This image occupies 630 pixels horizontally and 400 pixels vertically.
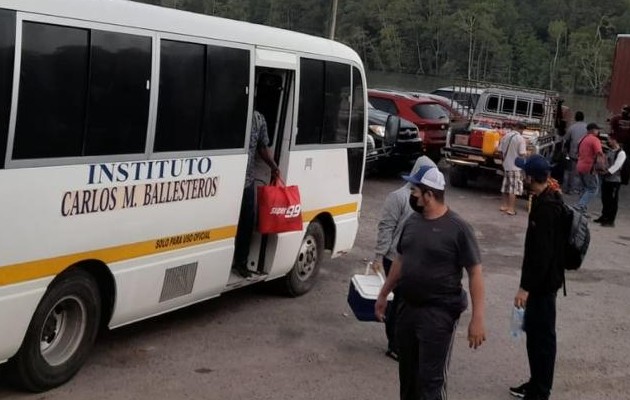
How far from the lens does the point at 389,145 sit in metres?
16.6

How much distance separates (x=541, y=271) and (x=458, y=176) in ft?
40.4

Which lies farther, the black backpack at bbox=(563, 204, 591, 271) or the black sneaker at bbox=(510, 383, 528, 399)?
the black sneaker at bbox=(510, 383, 528, 399)

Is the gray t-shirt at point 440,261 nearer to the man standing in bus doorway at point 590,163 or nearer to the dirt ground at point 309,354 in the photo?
the dirt ground at point 309,354

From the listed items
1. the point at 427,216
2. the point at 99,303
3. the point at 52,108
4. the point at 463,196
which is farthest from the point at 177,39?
the point at 463,196

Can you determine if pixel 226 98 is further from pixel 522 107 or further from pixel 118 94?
pixel 522 107

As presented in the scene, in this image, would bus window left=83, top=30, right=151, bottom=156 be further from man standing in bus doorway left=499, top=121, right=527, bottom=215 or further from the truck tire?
the truck tire

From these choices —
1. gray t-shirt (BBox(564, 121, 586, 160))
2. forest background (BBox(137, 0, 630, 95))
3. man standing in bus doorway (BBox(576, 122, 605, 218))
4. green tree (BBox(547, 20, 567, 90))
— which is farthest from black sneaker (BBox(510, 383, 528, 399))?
green tree (BBox(547, 20, 567, 90))

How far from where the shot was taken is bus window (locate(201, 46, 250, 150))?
6207 mm

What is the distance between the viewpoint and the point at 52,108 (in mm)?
4809

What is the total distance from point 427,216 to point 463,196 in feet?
40.4

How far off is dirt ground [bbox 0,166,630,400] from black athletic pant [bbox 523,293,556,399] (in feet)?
1.39

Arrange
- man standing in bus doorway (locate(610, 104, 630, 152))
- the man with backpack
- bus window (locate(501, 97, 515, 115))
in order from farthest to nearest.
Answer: man standing in bus doorway (locate(610, 104, 630, 152)), bus window (locate(501, 97, 515, 115)), the man with backpack

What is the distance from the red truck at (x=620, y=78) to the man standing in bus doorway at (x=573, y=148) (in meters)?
6.78

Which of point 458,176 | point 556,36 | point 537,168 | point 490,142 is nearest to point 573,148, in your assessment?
point 490,142
